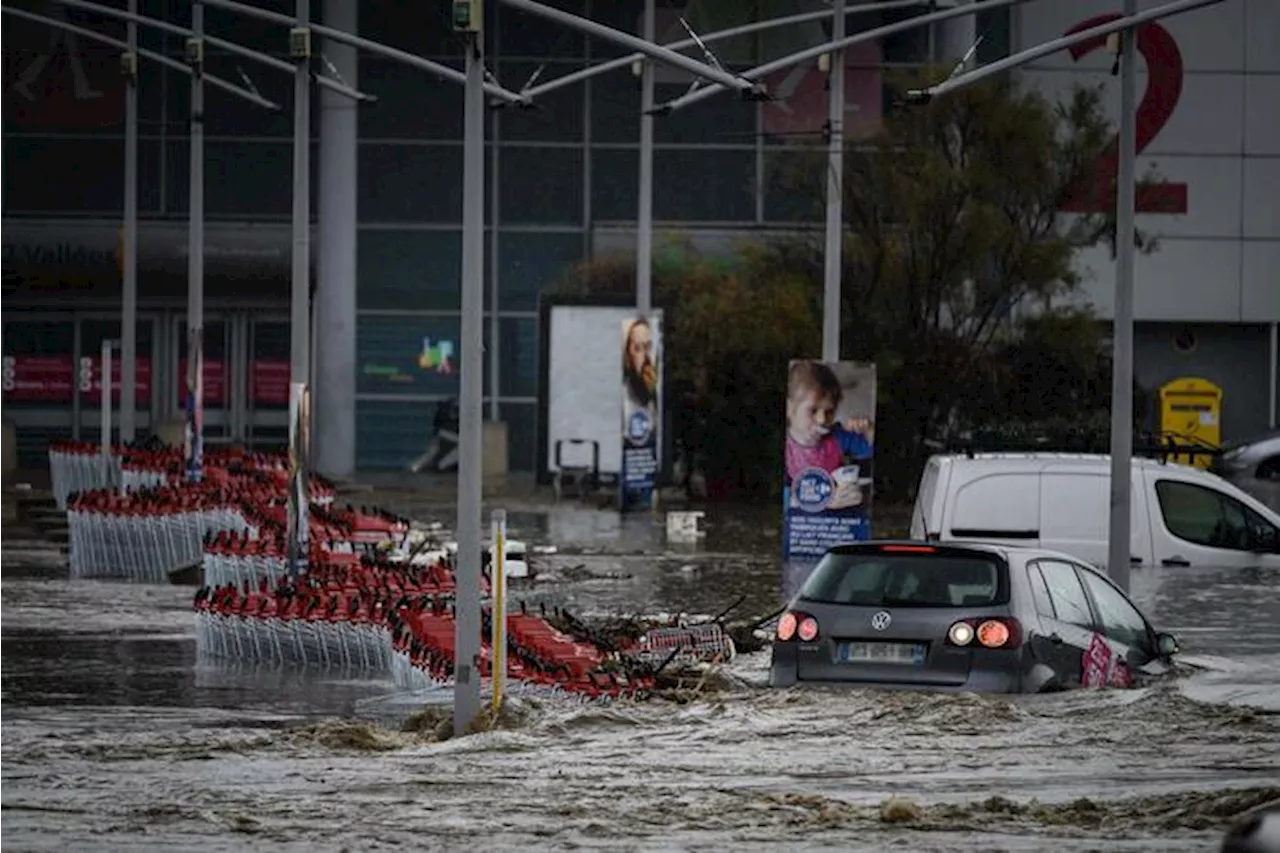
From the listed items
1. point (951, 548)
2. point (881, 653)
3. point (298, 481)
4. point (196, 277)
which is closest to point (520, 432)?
point (196, 277)

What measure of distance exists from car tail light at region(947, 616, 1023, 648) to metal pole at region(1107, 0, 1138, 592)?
29.4 feet

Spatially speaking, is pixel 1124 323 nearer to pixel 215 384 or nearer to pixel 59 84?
pixel 215 384

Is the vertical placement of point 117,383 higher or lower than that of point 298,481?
higher

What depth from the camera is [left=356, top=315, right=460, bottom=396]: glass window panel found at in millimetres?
64562

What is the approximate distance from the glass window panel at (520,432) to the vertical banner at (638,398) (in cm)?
1560

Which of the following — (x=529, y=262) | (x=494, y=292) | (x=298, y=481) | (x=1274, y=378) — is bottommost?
(x=298, y=481)

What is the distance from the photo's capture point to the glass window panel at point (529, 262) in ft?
213

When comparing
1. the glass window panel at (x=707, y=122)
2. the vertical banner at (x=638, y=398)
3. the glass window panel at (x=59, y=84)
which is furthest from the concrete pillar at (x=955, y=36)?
the glass window panel at (x=59, y=84)

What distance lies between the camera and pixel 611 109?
6512 centimetres

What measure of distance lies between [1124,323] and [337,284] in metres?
36.2

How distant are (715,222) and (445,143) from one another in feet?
18.7

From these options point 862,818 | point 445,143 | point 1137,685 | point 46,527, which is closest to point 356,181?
point 445,143

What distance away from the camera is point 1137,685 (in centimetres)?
2109

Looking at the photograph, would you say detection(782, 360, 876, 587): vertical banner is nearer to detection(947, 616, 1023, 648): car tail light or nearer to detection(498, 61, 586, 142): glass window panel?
detection(947, 616, 1023, 648): car tail light
